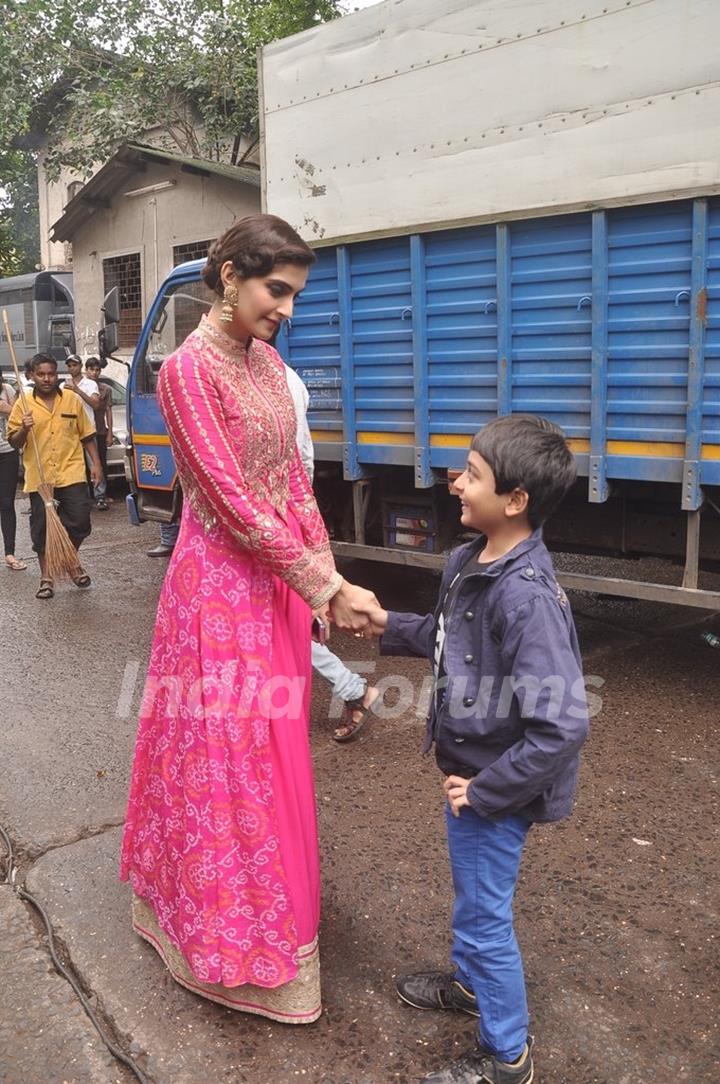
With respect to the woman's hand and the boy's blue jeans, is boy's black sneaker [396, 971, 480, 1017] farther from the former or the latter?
the woman's hand

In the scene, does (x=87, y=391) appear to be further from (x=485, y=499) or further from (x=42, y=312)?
(x=42, y=312)

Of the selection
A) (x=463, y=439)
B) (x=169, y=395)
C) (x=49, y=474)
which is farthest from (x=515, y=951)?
(x=49, y=474)

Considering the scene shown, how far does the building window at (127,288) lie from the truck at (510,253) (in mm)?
11490

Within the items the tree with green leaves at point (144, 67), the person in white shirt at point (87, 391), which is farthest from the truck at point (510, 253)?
the tree with green leaves at point (144, 67)

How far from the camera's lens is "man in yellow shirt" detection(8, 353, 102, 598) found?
680 centimetres

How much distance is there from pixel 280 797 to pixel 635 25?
3518 millimetres

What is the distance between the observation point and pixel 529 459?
71.9 inches

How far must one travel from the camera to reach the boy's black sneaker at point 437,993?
2250 mm

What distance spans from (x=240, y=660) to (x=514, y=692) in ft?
2.24

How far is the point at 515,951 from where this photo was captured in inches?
76.4

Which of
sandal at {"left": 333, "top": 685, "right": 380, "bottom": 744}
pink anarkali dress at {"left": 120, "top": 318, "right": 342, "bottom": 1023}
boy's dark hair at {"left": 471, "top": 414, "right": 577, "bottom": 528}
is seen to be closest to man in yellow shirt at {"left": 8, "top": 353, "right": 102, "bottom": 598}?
sandal at {"left": 333, "top": 685, "right": 380, "bottom": 744}

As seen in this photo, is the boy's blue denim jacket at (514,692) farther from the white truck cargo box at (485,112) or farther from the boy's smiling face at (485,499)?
the white truck cargo box at (485,112)

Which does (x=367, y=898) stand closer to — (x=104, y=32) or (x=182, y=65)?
(x=182, y=65)

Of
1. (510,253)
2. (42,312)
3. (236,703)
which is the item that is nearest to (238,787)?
(236,703)
